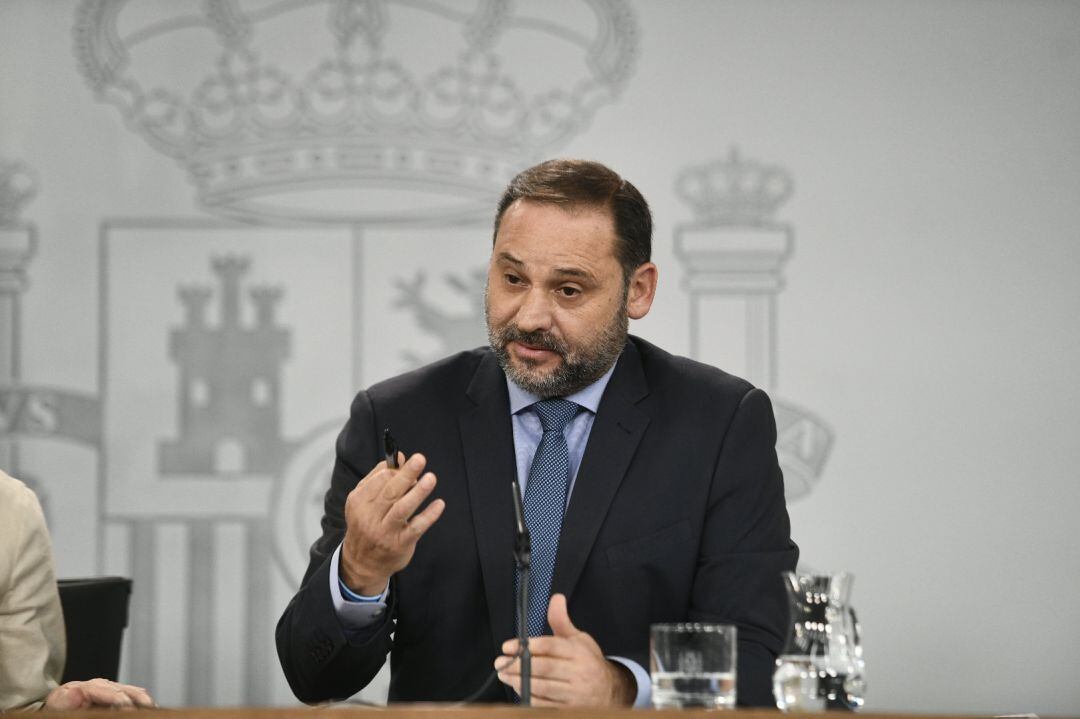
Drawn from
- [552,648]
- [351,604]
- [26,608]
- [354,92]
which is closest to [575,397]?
[351,604]

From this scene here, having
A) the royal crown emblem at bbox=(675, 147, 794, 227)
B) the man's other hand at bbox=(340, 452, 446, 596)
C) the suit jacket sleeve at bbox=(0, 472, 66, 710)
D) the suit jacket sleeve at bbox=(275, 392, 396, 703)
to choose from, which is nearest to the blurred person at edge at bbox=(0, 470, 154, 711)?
the suit jacket sleeve at bbox=(0, 472, 66, 710)

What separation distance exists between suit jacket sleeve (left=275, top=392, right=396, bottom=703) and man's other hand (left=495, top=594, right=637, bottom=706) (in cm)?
45

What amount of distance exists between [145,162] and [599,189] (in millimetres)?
2309

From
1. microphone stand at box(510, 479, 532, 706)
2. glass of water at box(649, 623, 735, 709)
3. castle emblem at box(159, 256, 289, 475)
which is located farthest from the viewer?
castle emblem at box(159, 256, 289, 475)

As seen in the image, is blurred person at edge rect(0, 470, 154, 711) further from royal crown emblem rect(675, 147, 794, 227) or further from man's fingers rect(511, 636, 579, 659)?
royal crown emblem rect(675, 147, 794, 227)

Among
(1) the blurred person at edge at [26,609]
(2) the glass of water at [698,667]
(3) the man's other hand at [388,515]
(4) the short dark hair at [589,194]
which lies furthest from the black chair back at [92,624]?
(2) the glass of water at [698,667]

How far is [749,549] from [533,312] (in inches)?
22.3

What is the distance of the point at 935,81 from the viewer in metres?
4.50

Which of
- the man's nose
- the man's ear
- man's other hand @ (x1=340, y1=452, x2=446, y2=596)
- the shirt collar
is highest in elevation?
the man's ear

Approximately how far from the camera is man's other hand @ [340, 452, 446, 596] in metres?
2.01

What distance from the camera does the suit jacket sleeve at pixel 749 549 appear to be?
7.72ft

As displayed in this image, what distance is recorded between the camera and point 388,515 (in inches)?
80.0

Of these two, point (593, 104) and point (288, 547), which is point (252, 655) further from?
point (593, 104)

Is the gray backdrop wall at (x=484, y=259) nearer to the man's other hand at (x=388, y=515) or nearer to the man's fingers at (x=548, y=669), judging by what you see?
the man's other hand at (x=388, y=515)
